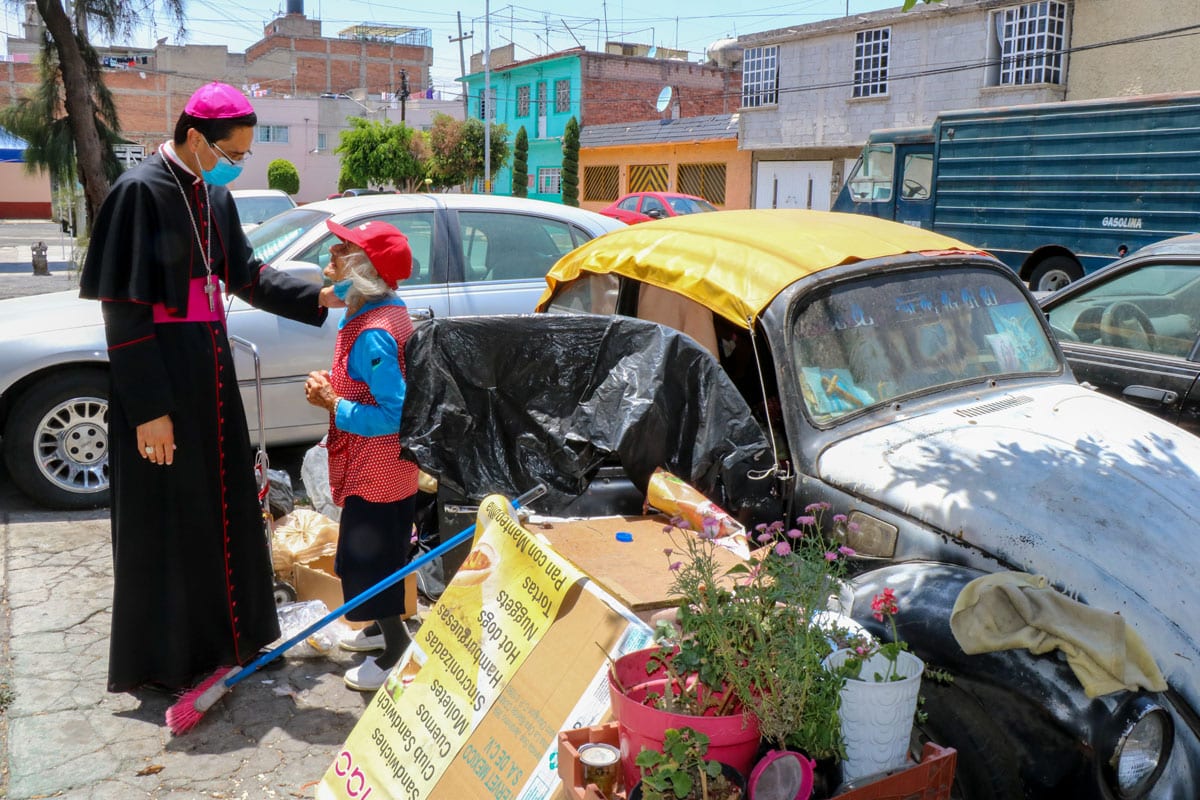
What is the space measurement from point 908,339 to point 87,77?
12047 millimetres

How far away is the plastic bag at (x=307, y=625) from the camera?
171 inches

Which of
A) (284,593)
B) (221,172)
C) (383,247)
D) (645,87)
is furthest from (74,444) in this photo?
(645,87)

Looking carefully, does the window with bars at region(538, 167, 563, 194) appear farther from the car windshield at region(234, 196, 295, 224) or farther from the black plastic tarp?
the black plastic tarp

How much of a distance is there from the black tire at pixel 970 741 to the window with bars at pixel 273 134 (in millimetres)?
64839

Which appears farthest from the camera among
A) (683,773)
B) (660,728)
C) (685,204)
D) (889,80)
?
(889,80)

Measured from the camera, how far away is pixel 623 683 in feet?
7.93

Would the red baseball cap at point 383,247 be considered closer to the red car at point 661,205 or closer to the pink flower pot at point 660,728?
the pink flower pot at point 660,728

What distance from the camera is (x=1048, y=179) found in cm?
Answer: 1642

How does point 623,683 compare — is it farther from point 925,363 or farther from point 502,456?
point 925,363

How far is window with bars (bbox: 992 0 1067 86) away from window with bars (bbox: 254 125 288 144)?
46820 millimetres

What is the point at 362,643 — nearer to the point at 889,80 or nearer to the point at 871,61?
the point at 889,80

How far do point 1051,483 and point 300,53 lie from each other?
81017mm

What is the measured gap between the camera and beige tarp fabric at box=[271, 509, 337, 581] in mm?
4773

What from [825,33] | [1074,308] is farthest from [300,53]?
[1074,308]
